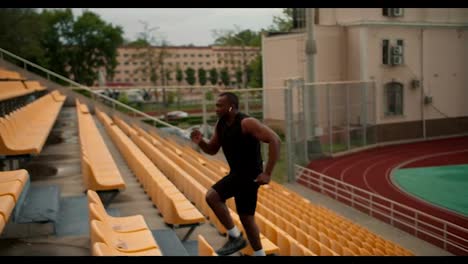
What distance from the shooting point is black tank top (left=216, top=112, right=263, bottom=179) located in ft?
9.50

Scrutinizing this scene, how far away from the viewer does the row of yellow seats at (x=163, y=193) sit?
13.0 feet

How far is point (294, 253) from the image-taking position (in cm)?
379

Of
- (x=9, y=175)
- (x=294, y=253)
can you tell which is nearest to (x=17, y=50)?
(x=9, y=175)

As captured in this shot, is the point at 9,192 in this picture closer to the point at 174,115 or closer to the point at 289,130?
the point at 289,130

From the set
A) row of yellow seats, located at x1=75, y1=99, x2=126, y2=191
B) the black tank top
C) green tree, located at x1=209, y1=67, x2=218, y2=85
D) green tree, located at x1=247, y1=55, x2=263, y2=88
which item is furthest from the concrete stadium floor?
green tree, located at x1=209, y1=67, x2=218, y2=85

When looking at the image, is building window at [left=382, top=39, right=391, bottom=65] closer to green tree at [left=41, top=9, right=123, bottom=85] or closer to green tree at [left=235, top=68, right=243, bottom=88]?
green tree at [left=41, top=9, right=123, bottom=85]

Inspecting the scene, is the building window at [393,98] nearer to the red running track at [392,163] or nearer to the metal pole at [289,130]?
the red running track at [392,163]

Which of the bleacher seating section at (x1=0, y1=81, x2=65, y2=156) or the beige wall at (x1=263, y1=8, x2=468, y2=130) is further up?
the beige wall at (x1=263, y1=8, x2=468, y2=130)

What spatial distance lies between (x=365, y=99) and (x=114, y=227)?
1583cm

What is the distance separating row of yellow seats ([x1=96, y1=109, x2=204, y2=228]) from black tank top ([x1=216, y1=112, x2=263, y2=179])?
1.11 m

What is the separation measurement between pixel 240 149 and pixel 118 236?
906mm

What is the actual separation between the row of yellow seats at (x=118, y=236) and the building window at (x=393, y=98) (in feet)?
54.9
